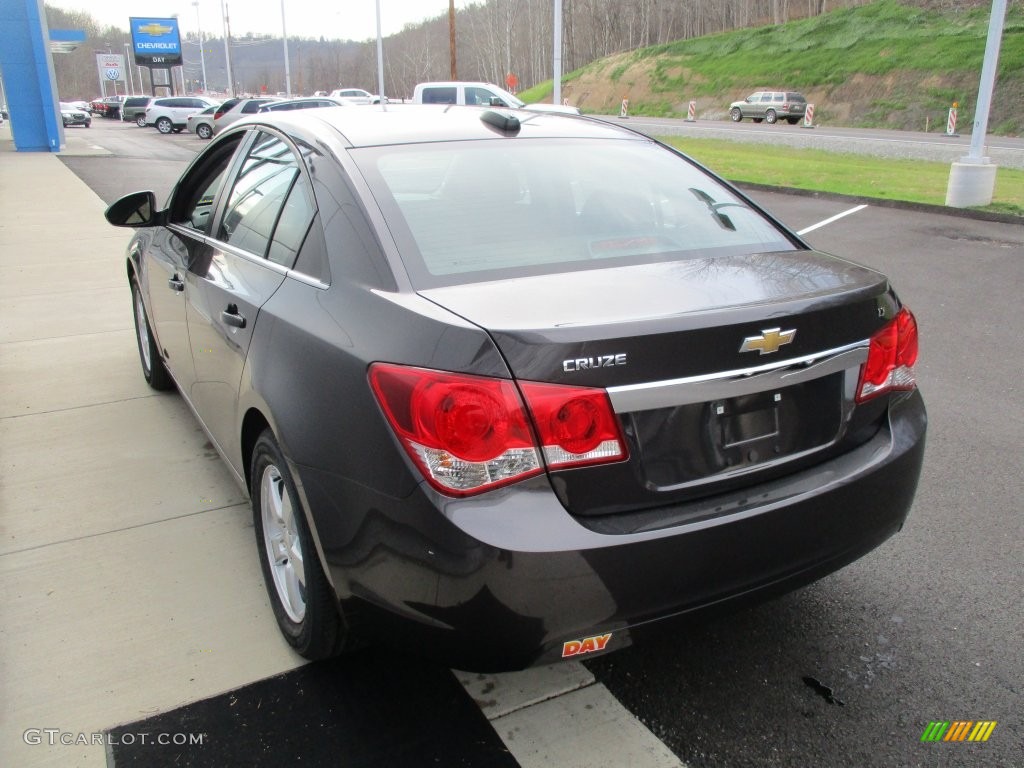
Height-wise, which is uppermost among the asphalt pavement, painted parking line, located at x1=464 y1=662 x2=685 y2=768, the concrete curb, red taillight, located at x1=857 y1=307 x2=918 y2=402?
red taillight, located at x1=857 y1=307 x2=918 y2=402

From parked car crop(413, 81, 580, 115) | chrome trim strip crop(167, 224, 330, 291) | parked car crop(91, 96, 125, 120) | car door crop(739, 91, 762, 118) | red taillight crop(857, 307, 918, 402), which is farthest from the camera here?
parked car crop(91, 96, 125, 120)

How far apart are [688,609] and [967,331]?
16.9ft

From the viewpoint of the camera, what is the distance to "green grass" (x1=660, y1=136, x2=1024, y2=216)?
12889mm

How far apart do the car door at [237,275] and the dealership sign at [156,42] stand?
77.6m

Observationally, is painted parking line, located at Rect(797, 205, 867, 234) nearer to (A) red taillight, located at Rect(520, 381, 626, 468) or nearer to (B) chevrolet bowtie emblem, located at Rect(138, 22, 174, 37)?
(A) red taillight, located at Rect(520, 381, 626, 468)

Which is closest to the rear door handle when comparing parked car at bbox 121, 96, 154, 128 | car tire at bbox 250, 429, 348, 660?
car tire at bbox 250, 429, 348, 660

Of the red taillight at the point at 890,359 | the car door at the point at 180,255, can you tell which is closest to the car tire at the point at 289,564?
the car door at the point at 180,255

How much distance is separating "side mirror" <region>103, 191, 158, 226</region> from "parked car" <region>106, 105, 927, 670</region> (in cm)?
140

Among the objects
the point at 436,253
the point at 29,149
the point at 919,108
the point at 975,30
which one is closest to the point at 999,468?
the point at 436,253

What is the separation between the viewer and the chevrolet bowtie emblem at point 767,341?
2.10 m

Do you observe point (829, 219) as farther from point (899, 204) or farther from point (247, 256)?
point (247, 256)

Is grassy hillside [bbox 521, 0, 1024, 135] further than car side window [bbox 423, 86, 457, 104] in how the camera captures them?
Yes

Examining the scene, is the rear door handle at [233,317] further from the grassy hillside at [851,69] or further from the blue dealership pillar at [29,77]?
the grassy hillside at [851,69]

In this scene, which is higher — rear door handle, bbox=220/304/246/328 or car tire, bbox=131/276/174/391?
rear door handle, bbox=220/304/246/328
